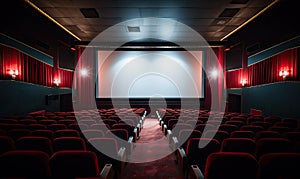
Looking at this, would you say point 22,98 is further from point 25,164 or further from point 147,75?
point 147,75

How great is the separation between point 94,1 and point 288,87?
25.1 ft

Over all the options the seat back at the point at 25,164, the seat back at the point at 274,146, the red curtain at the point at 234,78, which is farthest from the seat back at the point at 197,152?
the red curtain at the point at 234,78

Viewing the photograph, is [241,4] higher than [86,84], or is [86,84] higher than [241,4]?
[241,4]

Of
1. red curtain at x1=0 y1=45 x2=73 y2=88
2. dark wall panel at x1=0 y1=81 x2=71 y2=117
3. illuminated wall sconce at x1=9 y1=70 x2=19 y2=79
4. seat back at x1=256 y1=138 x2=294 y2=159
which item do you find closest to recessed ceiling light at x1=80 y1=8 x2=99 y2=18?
red curtain at x1=0 y1=45 x2=73 y2=88

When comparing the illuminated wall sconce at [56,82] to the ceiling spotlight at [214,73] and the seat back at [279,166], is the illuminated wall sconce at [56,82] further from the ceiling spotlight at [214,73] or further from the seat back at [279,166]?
the seat back at [279,166]

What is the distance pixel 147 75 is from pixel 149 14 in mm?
5917

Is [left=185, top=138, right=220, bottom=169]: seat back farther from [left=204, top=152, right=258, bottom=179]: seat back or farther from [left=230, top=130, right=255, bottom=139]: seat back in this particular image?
[left=204, top=152, right=258, bottom=179]: seat back

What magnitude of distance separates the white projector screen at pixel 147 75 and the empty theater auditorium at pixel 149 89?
0.22 feet

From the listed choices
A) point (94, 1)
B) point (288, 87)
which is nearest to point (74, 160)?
point (94, 1)

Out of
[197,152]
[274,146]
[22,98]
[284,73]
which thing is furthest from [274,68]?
[22,98]

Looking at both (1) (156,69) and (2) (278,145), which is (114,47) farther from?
(2) (278,145)

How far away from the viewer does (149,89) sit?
14445 mm

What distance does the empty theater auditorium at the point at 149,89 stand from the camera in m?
2.52

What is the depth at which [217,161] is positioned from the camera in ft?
5.99
